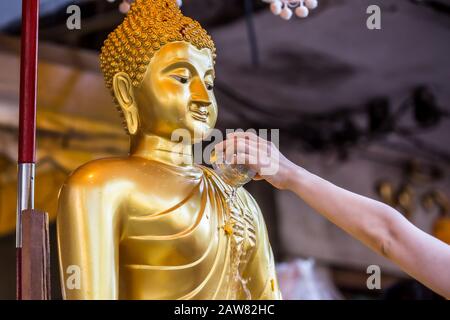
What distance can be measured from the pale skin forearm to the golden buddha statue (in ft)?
0.40

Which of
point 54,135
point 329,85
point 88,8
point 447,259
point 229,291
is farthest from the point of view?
point 329,85

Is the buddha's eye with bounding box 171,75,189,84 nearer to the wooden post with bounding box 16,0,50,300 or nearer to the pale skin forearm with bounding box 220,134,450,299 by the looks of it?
the pale skin forearm with bounding box 220,134,450,299

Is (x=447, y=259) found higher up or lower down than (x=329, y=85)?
lower down

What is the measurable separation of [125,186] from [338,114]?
4.06 metres

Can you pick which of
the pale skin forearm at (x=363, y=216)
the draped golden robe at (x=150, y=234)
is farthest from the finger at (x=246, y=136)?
the draped golden robe at (x=150, y=234)

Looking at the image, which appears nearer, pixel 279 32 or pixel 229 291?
pixel 229 291

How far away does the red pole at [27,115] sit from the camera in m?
1.32

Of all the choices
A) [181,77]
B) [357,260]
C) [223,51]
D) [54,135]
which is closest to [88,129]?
[54,135]

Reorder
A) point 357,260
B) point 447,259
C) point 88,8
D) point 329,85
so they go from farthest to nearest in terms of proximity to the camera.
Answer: point 357,260 → point 329,85 → point 88,8 → point 447,259

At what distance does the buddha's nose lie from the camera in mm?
1479

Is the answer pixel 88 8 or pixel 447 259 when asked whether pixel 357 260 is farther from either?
pixel 447 259

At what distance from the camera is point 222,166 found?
56.7 inches

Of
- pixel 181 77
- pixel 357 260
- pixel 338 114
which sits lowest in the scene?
pixel 357 260

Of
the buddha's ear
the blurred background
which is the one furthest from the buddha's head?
the blurred background
